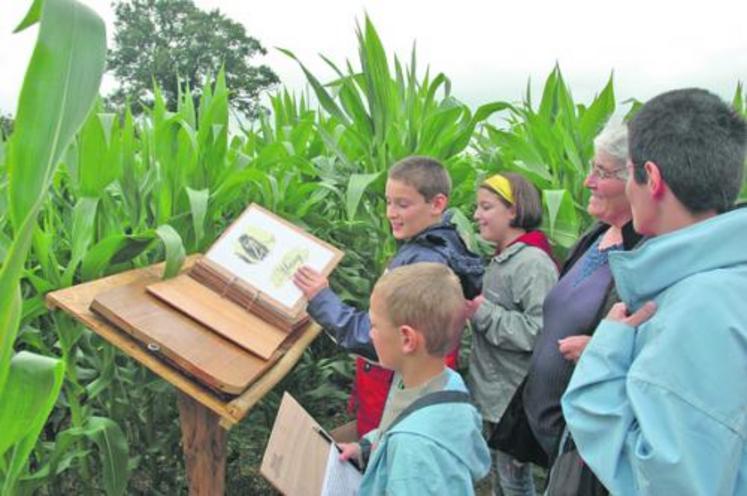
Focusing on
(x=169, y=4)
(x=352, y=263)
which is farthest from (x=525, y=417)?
(x=169, y=4)

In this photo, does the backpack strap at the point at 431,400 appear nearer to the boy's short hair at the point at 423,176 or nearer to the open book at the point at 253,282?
the open book at the point at 253,282

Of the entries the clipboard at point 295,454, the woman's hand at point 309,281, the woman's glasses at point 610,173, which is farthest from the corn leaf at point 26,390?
the woman's glasses at point 610,173

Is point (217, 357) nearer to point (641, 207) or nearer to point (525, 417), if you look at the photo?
point (525, 417)

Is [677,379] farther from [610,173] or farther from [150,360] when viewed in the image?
[150,360]

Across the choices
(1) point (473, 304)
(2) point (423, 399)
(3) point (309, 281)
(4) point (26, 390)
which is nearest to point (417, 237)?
(1) point (473, 304)

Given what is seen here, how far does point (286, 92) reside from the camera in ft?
13.7

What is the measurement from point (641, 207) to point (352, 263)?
82.6 inches

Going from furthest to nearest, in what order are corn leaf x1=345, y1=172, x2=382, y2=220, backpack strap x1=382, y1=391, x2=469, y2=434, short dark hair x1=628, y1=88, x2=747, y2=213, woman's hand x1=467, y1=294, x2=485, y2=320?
corn leaf x1=345, y1=172, x2=382, y2=220 → woman's hand x1=467, y1=294, x2=485, y2=320 → backpack strap x1=382, y1=391, x2=469, y2=434 → short dark hair x1=628, y1=88, x2=747, y2=213

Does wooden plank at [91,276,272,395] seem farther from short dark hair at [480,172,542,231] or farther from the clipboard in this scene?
short dark hair at [480,172,542,231]

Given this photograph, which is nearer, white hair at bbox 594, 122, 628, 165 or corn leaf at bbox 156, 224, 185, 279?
white hair at bbox 594, 122, 628, 165

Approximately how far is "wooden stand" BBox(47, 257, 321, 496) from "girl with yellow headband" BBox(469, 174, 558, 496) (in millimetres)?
630

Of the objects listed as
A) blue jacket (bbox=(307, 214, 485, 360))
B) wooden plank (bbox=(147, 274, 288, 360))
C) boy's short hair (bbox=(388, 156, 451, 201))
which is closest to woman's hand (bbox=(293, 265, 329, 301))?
blue jacket (bbox=(307, 214, 485, 360))

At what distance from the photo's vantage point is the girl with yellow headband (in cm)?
249

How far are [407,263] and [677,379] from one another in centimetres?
126
